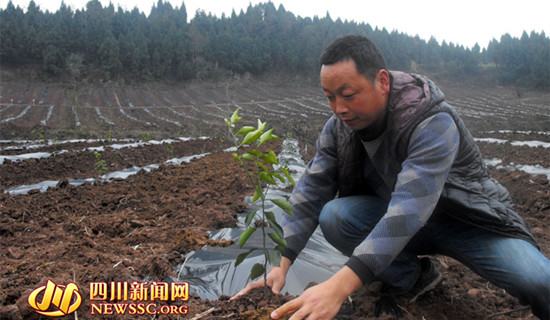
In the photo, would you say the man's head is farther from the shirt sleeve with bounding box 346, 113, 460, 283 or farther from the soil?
the soil

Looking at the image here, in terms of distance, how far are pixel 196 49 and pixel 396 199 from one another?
51.5 m

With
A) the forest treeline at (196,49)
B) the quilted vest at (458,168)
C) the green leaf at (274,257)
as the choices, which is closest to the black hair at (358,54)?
the quilted vest at (458,168)

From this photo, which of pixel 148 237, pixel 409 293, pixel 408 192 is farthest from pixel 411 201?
pixel 148 237

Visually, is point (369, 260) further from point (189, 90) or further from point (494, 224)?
point (189, 90)

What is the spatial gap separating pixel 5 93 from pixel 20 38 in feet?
48.1

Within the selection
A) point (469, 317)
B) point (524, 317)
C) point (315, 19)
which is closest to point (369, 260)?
point (469, 317)

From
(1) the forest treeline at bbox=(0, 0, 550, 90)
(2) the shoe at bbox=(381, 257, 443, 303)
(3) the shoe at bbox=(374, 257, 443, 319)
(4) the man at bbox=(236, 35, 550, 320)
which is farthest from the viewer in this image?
(1) the forest treeline at bbox=(0, 0, 550, 90)

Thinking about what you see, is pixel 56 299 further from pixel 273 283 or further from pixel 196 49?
pixel 196 49

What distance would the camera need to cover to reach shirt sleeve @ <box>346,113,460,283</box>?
1.28m

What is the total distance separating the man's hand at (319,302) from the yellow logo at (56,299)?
799 millimetres

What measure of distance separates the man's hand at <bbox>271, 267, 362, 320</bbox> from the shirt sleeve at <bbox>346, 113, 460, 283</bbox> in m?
0.09

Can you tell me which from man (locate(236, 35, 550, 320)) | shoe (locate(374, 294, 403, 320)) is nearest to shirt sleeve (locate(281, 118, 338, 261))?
man (locate(236, 35, 550, 320))

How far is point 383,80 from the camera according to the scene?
1.50 m

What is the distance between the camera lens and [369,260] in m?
1.27
